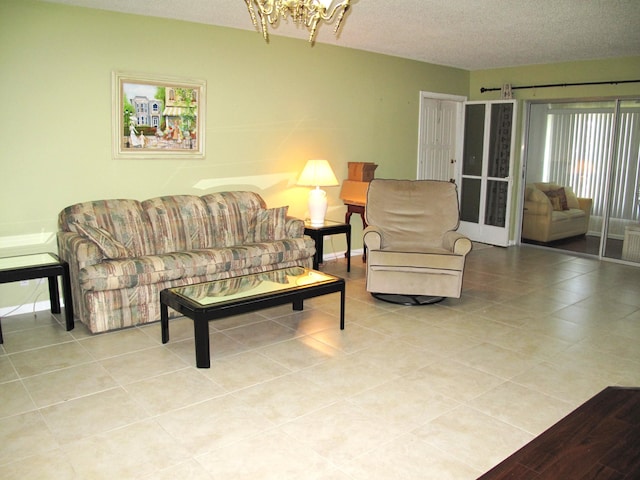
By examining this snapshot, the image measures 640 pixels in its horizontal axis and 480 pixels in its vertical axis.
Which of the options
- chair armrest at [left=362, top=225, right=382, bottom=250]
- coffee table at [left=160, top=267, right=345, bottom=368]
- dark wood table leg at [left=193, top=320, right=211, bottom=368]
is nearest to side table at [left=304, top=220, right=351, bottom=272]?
chair armrest at [left=362, top=225, right=382, bottom=250]

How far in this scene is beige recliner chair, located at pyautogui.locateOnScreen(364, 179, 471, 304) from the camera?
4574mm

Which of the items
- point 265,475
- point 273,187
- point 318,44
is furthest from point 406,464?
point 318,44

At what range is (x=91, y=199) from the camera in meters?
4.53

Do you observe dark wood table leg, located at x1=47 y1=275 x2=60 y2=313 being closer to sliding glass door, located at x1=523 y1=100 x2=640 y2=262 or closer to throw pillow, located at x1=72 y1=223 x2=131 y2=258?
throw pillow, located at x1=72 y1=223 x2=131 y2=258

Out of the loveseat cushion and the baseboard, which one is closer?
the loveseat cushion

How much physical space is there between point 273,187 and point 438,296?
2143 mm

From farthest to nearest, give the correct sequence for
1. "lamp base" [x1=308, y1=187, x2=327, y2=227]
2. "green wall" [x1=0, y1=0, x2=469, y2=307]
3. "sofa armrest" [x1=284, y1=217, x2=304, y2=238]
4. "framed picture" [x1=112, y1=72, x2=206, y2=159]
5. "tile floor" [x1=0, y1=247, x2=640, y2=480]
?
"lamp base" [x1=308, y1=187, x2=327, y2=227] < "sofa armrest" [x1=284, y1=217, x2=304, y2=238] < "framed picture" [x1=112, y1=72, x2=206, y2=159] < "green wall" [x1=0, y1=0, x2=469, y2=307] < "tile floor" [x1=0, y1=247, x2=640, y2=480]

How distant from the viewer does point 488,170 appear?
24.8ft

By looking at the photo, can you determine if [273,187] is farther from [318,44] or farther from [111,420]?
[111,420]

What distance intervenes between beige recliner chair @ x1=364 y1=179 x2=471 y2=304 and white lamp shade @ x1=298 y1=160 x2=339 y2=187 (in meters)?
0.54

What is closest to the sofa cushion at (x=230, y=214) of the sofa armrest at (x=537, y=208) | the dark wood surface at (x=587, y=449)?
the dark wood surface at (x=587, y=449)

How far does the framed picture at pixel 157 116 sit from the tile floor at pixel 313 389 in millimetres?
1649

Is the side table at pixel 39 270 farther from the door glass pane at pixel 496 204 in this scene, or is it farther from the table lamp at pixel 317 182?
the door glass pane at pixel 496 204

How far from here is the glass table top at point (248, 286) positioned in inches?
138
